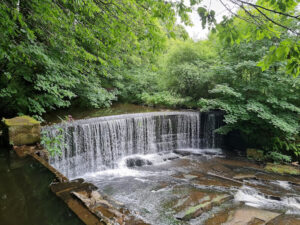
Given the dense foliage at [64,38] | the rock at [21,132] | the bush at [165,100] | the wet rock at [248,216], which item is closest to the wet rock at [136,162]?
the dense foliage at [64,38]

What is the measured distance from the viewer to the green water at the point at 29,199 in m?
2.11

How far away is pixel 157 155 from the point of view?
7891 millimetres

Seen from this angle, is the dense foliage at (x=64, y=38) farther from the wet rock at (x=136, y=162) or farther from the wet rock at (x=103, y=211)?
the wet rock at (x=136, y=162)

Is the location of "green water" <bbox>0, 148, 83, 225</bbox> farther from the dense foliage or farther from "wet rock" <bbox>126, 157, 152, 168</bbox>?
"wet rock" <bbox>126, 157, 152, 168</bbox>

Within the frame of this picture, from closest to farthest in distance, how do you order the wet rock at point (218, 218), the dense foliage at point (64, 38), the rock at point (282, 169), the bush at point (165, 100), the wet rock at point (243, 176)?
1. the dense foliage at point (64, 38)
2. the wet rock at point (218, 218)
3. the wet rock at point (243, 176)
4. the rock at point (282, 169)
5. the bush at point (165, 100)

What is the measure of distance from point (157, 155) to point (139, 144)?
0.87m

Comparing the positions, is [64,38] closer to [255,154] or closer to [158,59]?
[255,154]

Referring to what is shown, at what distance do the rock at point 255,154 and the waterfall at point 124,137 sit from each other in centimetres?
161

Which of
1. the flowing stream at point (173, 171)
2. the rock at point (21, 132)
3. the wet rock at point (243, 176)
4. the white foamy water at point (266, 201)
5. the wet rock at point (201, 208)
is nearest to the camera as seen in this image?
the wet rock at point (201, 208)

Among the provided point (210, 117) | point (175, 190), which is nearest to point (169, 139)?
point (210, 117)

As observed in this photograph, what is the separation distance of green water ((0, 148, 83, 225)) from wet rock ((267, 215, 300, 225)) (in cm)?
377

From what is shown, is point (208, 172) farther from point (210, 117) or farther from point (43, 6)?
point (43, 6)

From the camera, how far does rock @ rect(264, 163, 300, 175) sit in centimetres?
672

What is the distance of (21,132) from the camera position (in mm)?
4375
